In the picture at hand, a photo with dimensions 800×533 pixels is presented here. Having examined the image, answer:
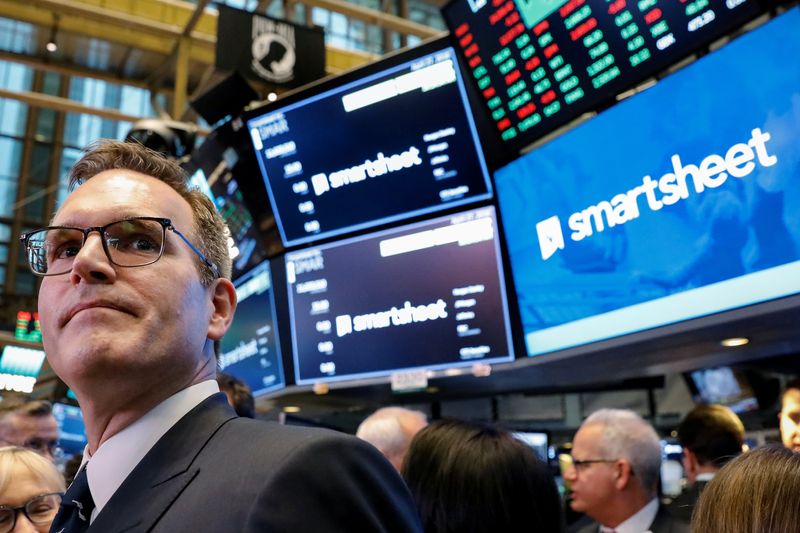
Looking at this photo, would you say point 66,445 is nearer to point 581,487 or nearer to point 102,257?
point 581,487

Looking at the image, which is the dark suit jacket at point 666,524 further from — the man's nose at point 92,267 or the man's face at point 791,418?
the man's nose at point 92,267

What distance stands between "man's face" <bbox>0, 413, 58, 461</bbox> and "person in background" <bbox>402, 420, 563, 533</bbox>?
5.25 ft

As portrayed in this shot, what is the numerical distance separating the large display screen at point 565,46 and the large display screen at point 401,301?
52 centimetres

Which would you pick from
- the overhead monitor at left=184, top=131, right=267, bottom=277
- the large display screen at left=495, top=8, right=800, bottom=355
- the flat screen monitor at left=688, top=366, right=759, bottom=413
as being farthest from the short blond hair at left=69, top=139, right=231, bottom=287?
the flat screen monitor at left=688, top=366, right=759, bottom=413

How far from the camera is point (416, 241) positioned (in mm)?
3848

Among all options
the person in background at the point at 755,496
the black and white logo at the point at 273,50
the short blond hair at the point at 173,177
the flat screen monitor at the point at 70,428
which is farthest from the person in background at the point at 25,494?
the black and white logo at the point at 273,50

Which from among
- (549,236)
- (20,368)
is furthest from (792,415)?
(20,368)

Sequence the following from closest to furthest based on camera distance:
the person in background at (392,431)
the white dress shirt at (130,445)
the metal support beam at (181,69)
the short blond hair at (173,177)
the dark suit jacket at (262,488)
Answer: the dark suit jacket at (262,488), the white dress shirt at (130,445), the short blond hair at (173,177), the person in background at (392,431), the metal support beam at (181,69)

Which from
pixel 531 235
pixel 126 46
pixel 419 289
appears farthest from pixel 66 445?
pixel 126 46

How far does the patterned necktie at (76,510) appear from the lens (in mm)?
1188

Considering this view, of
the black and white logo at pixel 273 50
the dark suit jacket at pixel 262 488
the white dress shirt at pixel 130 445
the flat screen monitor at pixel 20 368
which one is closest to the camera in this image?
the dark suit jacket at pixel 262 488

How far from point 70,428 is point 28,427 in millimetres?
1843

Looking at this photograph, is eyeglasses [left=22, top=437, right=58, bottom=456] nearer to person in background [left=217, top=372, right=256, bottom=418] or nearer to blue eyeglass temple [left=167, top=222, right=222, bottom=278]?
person in background [left=217, top=372, right=256, bottom=418]

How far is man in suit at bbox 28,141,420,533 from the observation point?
100 centimetres
